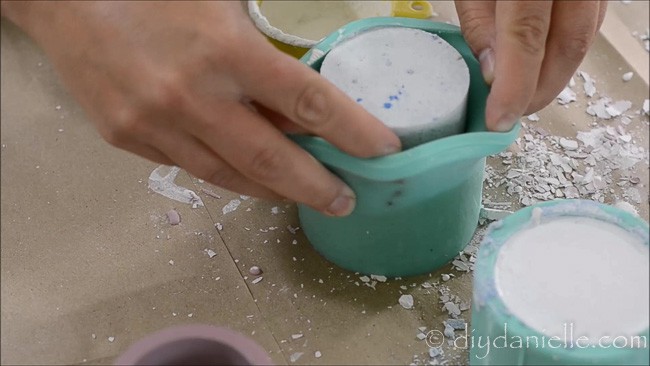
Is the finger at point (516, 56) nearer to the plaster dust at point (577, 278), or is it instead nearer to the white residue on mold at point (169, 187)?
the plaster dust at point (577, 278)

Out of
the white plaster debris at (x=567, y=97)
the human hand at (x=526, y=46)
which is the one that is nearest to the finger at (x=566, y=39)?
the human hand at (x=526, y=46)

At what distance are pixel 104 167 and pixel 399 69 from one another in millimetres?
325

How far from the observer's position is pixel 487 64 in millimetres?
631

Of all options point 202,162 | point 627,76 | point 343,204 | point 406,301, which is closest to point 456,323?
point 406,301

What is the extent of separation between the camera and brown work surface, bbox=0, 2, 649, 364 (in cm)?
66

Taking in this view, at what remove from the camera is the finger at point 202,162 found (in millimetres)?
561

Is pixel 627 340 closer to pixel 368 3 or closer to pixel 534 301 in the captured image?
pixel 534 301

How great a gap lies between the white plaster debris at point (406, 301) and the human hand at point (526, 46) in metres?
0.17

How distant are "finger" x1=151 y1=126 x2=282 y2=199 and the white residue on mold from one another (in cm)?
16

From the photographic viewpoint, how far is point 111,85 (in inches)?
21.5

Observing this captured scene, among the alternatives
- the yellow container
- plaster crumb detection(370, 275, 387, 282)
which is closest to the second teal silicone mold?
plaster crumb detection(370, 275, 387, 282)

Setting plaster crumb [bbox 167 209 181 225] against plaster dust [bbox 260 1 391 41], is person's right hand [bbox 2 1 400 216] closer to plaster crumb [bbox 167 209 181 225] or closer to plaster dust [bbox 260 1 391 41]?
plaster crumb [bbox 167 209 181 225]

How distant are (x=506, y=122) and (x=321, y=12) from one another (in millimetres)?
390

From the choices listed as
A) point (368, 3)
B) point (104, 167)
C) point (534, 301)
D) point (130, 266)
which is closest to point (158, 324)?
point (130, 266)
